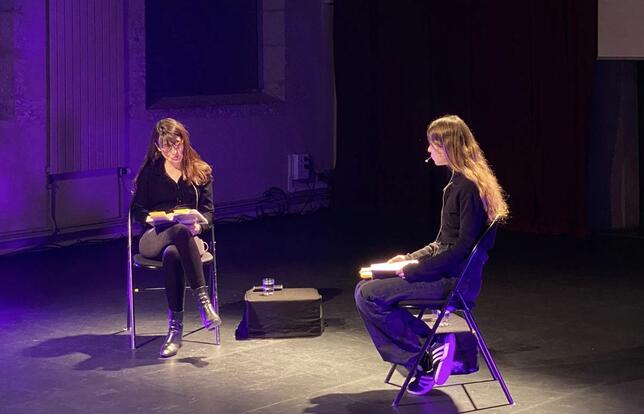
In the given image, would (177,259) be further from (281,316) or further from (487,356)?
(487,356)

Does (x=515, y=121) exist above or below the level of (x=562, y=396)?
above

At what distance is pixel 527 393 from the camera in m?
4.91

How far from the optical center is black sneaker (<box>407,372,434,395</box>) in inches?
191

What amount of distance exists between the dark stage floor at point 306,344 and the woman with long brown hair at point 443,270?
7.1 inches

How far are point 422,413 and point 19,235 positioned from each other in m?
4.25

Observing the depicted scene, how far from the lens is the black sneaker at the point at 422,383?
15.9 feet

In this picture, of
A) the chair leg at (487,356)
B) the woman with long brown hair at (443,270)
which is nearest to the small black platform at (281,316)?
the woman with long brown hair at (443,270)

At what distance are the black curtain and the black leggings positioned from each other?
389 cm

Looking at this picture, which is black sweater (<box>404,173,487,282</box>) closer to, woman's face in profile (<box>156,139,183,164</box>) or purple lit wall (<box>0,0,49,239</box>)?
woman's face in profile (<box>156,139,183,164</box>)

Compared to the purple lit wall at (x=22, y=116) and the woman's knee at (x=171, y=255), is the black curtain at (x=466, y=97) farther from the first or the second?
the woman's knee at (x=171, y=255)

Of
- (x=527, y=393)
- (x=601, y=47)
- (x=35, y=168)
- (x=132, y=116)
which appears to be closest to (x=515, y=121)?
(x=601, y=47)

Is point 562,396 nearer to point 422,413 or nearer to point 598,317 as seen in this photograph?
point 422,413

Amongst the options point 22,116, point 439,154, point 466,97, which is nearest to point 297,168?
point 466,97

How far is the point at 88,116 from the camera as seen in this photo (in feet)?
27.5
